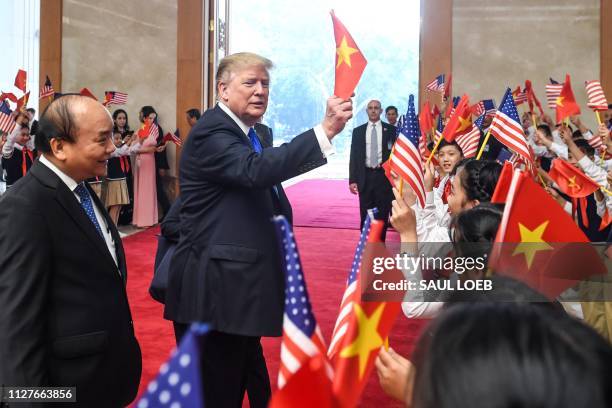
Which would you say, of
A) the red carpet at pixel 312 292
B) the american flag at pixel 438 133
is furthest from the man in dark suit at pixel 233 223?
the american flag at pixel 438 133

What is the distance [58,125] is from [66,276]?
1.28ft

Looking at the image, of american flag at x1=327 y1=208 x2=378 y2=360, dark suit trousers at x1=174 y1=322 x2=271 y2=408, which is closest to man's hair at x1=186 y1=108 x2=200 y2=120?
dark suit trousers at x1=174 y1=322 x2=271 y2=408

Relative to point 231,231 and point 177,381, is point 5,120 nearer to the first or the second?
point 231,231

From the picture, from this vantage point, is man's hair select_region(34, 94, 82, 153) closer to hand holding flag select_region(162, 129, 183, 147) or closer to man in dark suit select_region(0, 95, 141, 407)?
man in dark suit select_region(0, 95, 141, 407)

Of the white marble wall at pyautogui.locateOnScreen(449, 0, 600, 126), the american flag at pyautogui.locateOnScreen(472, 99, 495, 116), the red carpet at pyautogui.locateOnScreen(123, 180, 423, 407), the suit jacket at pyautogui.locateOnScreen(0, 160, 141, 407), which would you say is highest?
the white marble wall at pyautogui.locateOnScreen(449, 0, 600, 126)

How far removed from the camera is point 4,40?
8828 mm

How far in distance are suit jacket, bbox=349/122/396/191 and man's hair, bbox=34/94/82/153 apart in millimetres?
5386

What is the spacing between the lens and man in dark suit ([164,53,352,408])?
1.97m

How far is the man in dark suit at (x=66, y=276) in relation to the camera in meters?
1.44

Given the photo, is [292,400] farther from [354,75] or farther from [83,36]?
[83,36]

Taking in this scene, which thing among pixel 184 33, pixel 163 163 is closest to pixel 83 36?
pixel 184 33

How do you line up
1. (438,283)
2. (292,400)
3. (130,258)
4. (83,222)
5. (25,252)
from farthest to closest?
(130,258)
(438,283)
(83,222)
(25,252)
(292,400)

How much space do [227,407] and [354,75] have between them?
116 cm

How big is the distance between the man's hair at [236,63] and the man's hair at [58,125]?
626mm
